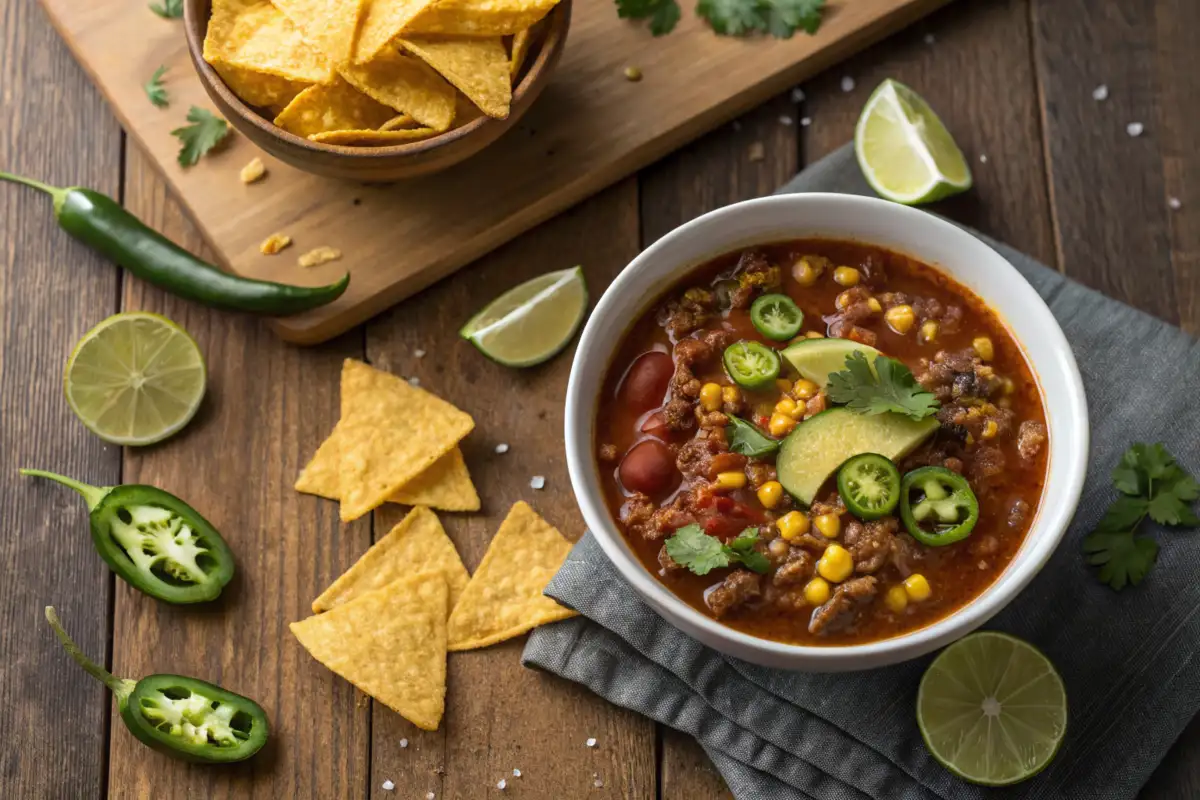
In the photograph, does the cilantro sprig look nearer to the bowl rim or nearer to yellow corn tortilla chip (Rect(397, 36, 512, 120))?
the bowl rim

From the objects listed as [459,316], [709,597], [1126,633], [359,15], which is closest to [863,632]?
[709,597]

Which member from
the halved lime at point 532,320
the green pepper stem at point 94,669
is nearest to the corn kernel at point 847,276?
the halved lime at point 532,320

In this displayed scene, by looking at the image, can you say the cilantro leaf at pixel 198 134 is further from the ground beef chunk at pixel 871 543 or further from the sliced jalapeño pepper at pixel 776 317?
the ground beef chunk at pixel 871 543

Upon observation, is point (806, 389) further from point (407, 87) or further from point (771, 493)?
point (407, 87)

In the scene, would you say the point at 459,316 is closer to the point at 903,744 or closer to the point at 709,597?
the point at 709,597

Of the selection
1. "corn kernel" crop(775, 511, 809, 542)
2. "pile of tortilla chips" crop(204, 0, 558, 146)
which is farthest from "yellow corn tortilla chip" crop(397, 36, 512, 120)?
"corn kernel" crop(775, 511, 809, 542)

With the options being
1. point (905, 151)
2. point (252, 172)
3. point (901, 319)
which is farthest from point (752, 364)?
point (252, 172)
